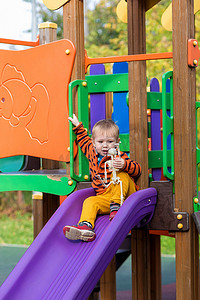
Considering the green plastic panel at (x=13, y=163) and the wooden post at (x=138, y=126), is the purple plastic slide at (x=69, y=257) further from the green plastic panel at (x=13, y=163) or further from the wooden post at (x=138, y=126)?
the green plastic panel at (x=13, y=163)

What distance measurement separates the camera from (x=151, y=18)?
1255 cm

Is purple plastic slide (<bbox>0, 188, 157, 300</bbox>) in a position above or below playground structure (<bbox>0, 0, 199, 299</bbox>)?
below

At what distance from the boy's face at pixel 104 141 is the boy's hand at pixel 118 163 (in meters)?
0.14

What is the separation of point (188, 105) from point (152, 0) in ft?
5.67

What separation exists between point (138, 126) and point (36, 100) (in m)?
0.95

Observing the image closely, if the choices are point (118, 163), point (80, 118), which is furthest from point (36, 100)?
point (118, 163)

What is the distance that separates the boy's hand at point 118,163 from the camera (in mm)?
3848

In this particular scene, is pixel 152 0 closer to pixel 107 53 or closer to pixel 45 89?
pixel 45 89

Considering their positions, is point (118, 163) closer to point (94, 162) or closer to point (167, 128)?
point (94, 162)

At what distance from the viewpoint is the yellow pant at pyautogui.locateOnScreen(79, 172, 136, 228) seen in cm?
382

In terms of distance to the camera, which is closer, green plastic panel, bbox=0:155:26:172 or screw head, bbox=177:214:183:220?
screw head, bbox=177:214:183:220

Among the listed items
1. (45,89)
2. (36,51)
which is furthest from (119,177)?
(36,51)

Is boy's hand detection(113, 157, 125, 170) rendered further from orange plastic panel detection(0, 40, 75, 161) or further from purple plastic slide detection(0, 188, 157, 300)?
orange plastic panel detection(0, 40, 75, 161)

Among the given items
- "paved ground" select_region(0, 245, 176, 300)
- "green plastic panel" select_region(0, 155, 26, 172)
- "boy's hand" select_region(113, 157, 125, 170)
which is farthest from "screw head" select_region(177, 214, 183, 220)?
"paved ground" select_region(0, 245, 176, 300)
